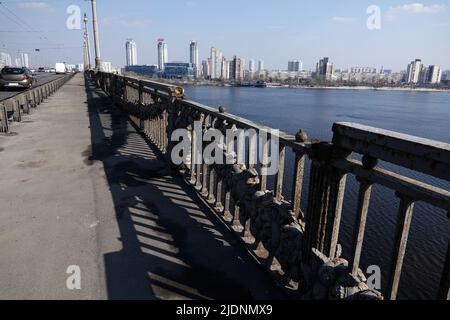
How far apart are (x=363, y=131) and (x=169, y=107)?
17.2 feet

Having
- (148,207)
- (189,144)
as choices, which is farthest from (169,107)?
(148,207)

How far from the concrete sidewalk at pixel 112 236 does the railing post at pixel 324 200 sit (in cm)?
74

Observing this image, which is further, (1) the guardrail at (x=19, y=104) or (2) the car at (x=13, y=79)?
(2) the car at (x=13, y=79)

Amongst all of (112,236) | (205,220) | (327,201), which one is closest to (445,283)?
(327,201)

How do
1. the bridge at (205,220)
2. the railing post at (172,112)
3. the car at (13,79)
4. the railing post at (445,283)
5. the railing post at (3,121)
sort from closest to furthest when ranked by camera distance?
the railing post at (445,283), the bridge at (205,220), the railing post at (172,112), the railing post at (3,121), the car at (13,79)

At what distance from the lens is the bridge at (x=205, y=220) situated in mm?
2268

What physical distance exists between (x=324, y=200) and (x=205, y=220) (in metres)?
2.19

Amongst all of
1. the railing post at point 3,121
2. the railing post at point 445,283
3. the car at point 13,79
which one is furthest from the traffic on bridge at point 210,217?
the car at point 13,79

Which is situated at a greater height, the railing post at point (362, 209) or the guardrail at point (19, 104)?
the railing post at point (362, 209)

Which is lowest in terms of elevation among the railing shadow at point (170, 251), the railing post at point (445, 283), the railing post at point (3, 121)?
the railing shadow at point (170, 251)

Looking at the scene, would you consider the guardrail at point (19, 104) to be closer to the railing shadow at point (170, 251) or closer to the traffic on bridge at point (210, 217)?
the traffic on bridge at point (210, 217)

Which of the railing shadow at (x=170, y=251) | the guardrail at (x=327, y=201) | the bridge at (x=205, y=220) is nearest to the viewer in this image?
the guardrail at (x=327, y=201)
